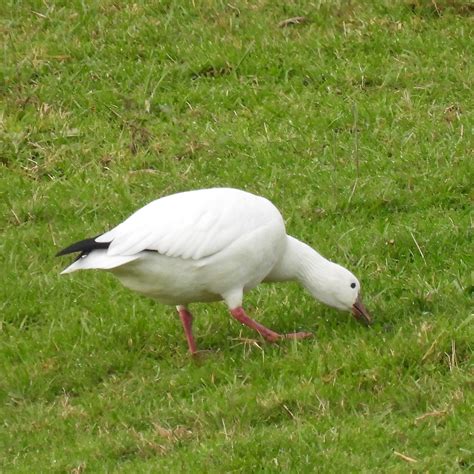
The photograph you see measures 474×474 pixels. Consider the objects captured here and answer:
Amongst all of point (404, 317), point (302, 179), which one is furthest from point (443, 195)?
point (404, 317)

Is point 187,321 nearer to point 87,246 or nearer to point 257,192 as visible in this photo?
point 87,246

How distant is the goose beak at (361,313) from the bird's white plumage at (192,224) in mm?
664

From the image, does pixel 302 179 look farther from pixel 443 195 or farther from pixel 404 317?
pixel 404 317

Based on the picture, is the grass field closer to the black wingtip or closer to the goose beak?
the goose beak

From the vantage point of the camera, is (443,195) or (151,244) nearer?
(151,244)

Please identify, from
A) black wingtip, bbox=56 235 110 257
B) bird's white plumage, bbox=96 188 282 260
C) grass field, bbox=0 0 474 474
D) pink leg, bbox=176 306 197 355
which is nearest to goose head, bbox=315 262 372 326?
grass field, bbox=0 0 474 474

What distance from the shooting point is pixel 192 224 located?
7.97 meters

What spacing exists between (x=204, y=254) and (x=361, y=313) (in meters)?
1.01

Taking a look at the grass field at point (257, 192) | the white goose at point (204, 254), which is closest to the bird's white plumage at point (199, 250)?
the white goose at point (204, 254)

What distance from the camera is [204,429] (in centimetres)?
718

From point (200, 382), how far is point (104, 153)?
3764 millimetres

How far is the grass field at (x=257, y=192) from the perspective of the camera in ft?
23.3

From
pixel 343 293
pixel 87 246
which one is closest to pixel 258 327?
pixel 343 293

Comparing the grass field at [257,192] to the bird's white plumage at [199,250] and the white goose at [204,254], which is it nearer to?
the white goose at [204,254]
